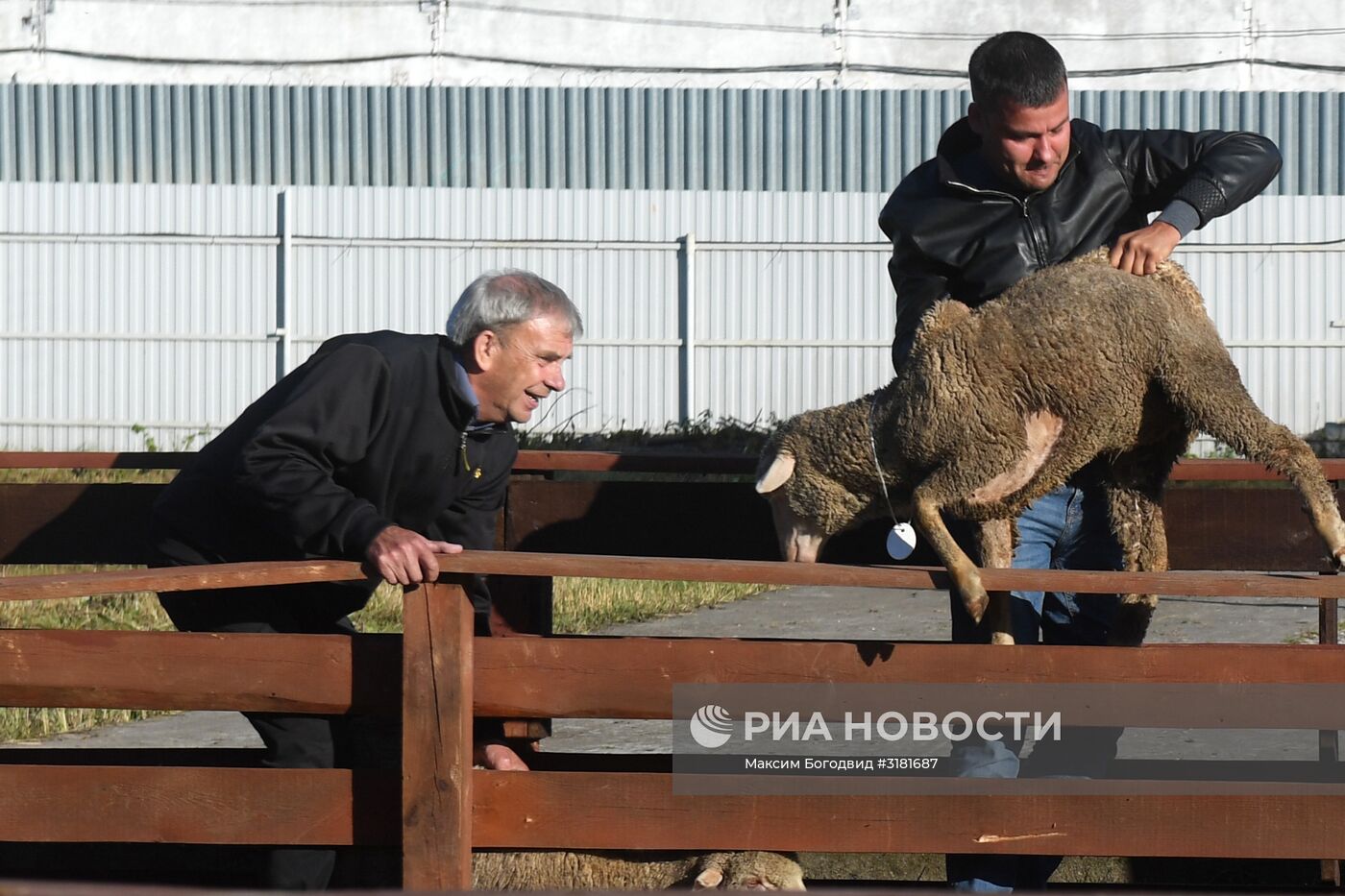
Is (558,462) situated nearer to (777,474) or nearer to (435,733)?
(777,474)

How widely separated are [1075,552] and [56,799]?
2.38 meters

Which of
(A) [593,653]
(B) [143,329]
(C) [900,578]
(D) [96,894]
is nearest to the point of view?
(D) [96,894]

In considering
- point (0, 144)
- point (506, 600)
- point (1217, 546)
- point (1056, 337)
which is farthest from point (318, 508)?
point (0, 144)

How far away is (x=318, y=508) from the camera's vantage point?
2.99 meters

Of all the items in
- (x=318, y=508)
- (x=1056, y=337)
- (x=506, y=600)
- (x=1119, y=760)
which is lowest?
(x=1119, y=760)

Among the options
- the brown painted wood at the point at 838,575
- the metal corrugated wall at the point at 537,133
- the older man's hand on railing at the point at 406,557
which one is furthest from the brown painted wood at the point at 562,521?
the metal corrugated wall at the point at 537,133

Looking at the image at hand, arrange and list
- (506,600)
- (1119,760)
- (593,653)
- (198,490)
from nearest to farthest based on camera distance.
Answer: (593,653) < (198,490) < (506,600) < (1119,760)

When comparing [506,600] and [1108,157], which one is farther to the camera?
[506,600]

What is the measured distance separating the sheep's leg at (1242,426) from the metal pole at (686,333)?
35.9 ft

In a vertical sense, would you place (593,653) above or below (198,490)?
below

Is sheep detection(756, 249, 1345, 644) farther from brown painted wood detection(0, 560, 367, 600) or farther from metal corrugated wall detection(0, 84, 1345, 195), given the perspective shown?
metal corrugated wall detection(0, 84, 1345, 195)

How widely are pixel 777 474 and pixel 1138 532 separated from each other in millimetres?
841

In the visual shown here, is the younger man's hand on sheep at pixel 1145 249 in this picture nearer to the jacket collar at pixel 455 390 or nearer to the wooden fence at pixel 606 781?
the wooden fence at pixel 606 781

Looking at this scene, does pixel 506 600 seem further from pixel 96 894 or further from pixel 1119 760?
pixel 96 894
